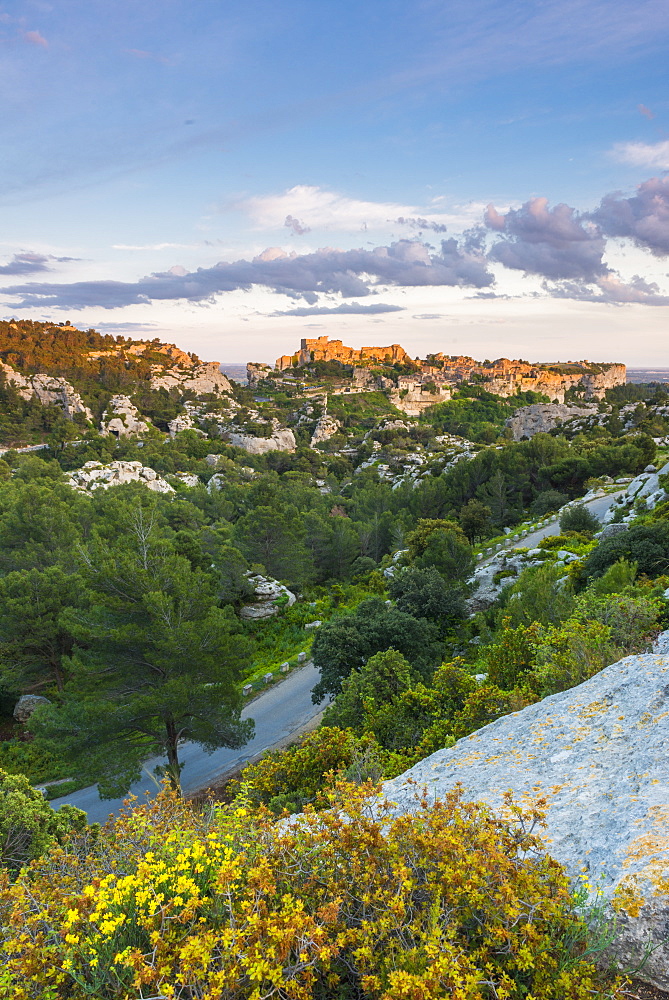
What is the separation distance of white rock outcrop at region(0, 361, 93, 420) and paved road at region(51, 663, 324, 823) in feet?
267

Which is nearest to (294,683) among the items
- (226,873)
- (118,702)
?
(118,702)

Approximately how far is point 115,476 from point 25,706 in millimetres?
42589

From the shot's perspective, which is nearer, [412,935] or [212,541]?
[412,935]

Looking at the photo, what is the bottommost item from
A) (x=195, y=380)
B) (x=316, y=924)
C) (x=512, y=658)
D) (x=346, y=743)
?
(x=346, y=743)

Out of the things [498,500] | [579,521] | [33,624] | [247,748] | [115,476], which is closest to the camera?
[247,748]

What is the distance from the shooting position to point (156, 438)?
8756 centimetres

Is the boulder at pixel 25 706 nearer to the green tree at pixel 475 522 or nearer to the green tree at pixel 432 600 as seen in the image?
the green tree at pixel 432 600

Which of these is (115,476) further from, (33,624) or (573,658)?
(573,658)

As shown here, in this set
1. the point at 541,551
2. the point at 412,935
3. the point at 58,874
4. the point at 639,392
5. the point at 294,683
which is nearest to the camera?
the point at 412,935

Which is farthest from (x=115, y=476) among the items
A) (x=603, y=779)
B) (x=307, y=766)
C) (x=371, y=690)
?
(x=603, y=779)

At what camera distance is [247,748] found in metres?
17.4

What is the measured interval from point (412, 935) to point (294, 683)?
19.2 metres

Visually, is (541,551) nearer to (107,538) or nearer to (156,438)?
(107,538)

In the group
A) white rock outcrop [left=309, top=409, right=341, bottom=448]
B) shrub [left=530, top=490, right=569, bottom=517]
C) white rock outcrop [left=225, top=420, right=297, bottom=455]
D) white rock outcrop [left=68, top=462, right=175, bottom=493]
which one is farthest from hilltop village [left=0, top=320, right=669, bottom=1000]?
white rock outcrop [left=309, top=409, right=341, bottom=448]
